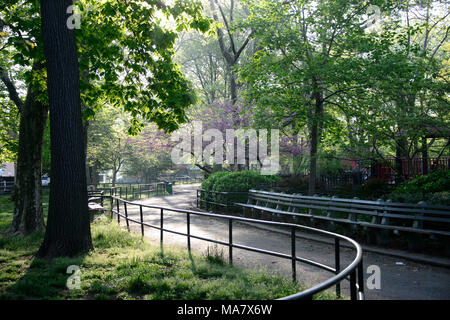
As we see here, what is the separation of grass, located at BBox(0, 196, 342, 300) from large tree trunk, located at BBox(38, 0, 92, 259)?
0.50 metres

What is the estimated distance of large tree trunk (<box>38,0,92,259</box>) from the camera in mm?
6621

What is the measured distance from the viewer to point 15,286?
4902mm

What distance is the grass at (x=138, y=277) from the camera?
15.2 feet

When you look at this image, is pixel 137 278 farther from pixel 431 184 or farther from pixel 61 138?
pixel 431 184

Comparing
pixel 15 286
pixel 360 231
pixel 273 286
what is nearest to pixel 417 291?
pixel 273 286

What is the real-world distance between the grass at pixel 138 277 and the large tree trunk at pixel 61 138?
503 millimetres

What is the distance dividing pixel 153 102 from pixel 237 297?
6210mm

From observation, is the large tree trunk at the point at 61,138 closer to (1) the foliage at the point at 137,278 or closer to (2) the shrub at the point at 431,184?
(1) the foliage at the point at 137,278

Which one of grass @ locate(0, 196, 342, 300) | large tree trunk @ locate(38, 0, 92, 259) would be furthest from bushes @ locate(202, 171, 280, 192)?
large tree trunk @ locate(38, 0, 92, 259)

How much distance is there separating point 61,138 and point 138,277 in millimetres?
3150

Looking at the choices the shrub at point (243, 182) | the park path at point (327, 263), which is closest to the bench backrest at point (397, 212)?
the park path at point (327, 263)

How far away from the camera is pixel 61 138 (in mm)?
6648
